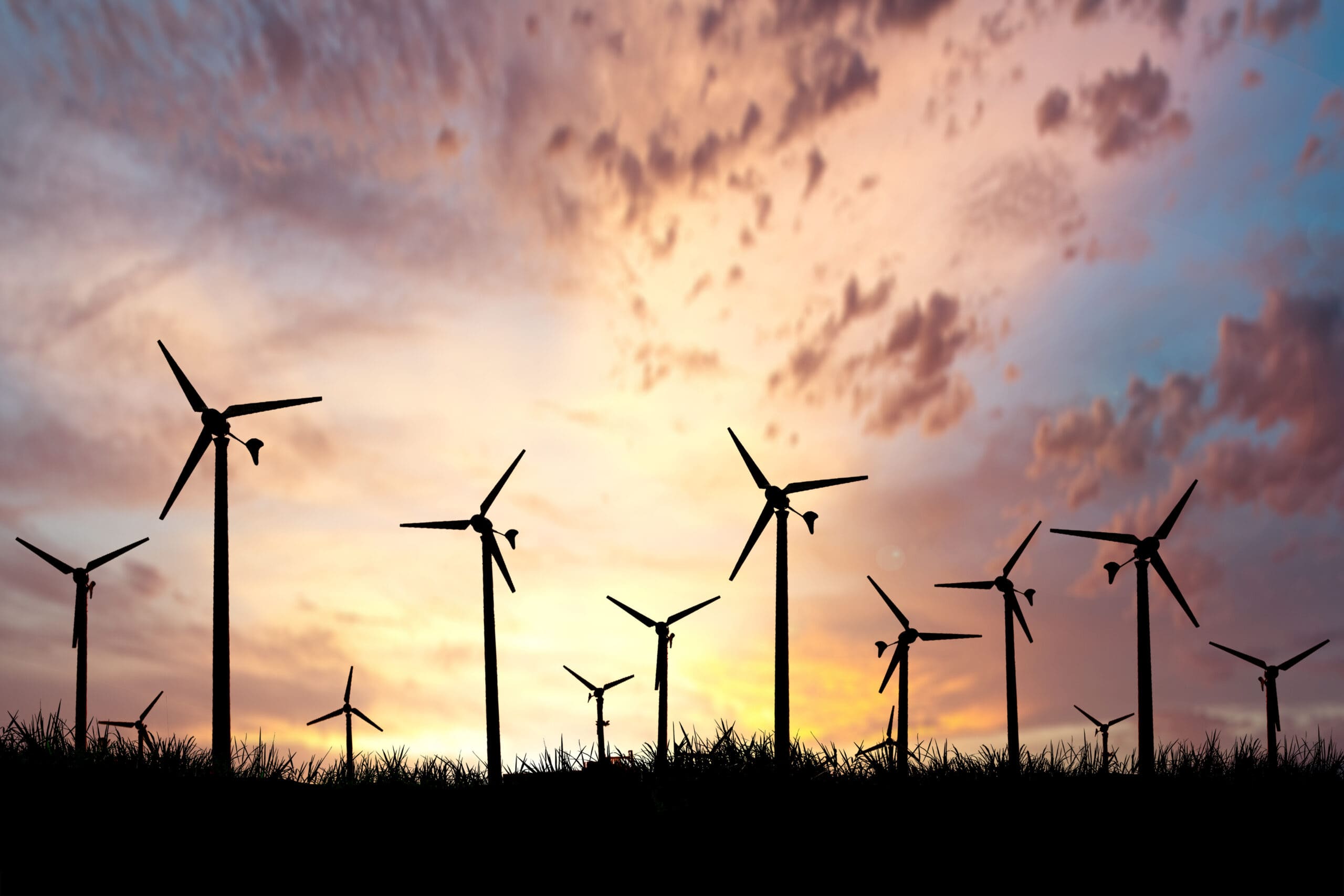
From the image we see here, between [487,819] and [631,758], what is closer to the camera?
[487,819]

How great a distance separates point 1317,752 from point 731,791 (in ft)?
92.3

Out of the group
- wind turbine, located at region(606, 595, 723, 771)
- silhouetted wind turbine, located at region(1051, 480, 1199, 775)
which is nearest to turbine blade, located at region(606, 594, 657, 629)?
wind turbine, located at region(606, 595, 723, 771)

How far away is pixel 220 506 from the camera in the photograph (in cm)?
4828

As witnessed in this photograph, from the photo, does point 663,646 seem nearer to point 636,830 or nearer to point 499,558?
point 499,558

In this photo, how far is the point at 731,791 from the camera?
3456 cm

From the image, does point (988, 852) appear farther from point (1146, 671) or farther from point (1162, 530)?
point (1162, 530)

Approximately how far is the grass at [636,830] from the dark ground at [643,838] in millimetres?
64

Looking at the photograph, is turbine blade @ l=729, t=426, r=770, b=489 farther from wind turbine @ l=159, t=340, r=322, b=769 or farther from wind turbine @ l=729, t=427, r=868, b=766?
wind turbine @ l=159, t=340, r=322, b=769

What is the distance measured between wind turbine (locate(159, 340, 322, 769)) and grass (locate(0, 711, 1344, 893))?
4562mm

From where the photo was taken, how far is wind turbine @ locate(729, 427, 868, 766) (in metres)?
43.7

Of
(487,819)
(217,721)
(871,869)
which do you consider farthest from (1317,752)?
(217,721)

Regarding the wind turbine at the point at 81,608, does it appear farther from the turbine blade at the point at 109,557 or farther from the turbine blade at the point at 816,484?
the turbine blade at the point at 816,484

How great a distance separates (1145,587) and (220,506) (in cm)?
4830

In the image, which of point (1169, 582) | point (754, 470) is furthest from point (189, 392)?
point (1169, 582)
